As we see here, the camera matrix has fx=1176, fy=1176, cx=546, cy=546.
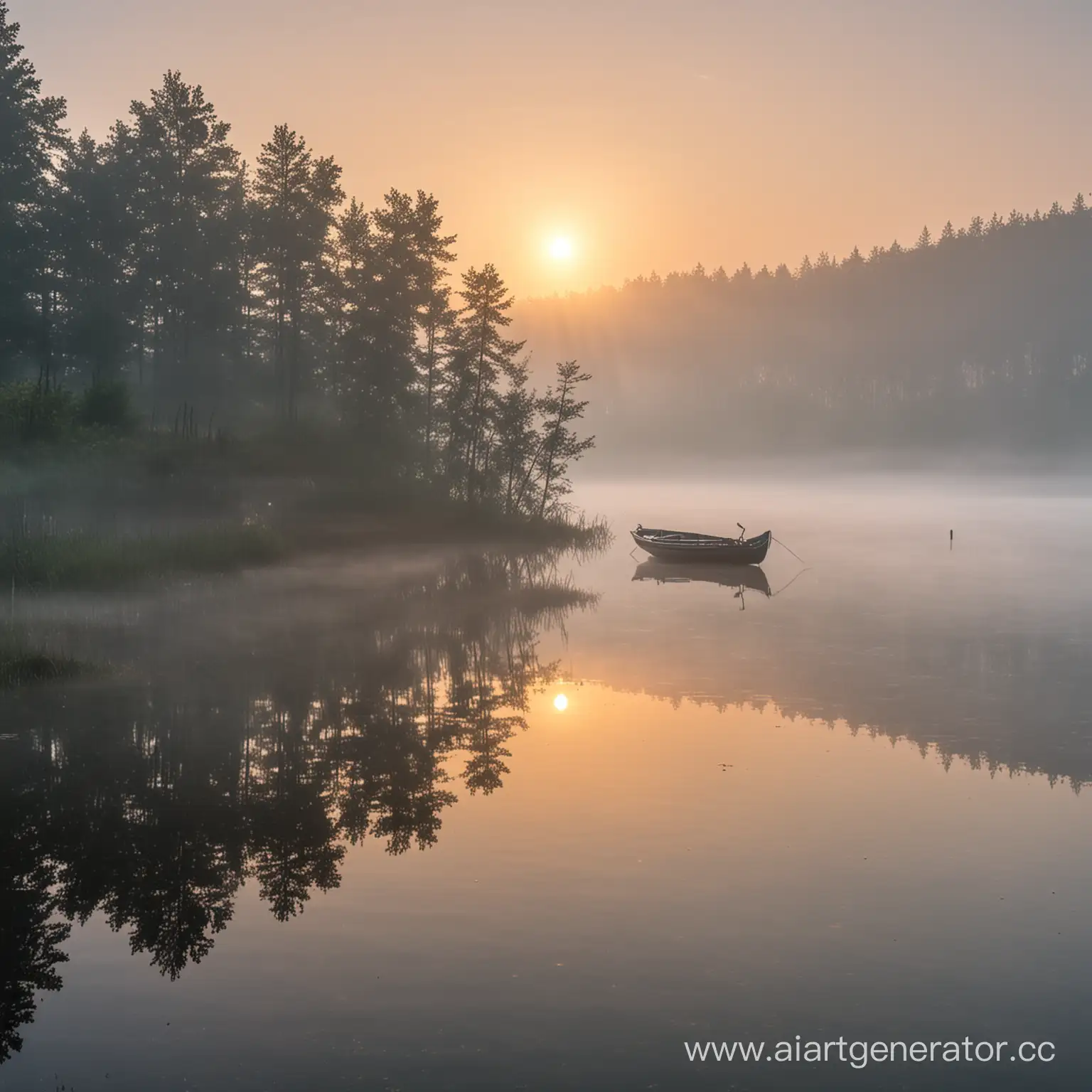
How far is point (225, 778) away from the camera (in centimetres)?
2041

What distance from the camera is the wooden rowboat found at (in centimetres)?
5747

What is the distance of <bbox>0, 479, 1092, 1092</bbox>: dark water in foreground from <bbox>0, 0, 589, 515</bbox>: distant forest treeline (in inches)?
1575

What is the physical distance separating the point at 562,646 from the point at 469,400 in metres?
42.9

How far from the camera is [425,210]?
262ft

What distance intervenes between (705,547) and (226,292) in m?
38.6

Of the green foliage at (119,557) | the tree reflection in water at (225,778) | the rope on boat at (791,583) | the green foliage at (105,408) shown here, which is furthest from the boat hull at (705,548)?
the green foliage at (105,408)

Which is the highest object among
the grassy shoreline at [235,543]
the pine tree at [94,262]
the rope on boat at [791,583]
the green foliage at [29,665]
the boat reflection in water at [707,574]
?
the pine tree at [94,262]

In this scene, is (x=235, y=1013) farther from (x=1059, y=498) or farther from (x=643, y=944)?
(x=1059, y=498)

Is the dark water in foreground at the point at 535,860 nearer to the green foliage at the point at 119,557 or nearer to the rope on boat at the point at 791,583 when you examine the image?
the green foliage at the point at 119,557

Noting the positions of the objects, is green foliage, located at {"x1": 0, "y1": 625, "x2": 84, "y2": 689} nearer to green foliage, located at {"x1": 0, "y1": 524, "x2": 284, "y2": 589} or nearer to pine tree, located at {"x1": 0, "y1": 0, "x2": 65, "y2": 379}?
green foliage, located at {"x1": 0, "y1": 524, "x2": 284, "y2": 589}

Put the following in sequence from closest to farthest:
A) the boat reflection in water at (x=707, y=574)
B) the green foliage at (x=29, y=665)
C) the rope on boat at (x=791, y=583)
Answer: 1. the green foliage at (x=29, y=665)
2. the rope on boat at (x=791, y=583)
3. the boat reflection in water at (x=707, y=574)

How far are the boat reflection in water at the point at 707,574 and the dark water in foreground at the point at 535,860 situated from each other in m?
17.4

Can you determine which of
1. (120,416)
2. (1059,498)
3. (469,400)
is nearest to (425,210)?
(469,400)

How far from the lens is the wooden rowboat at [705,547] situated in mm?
57469
